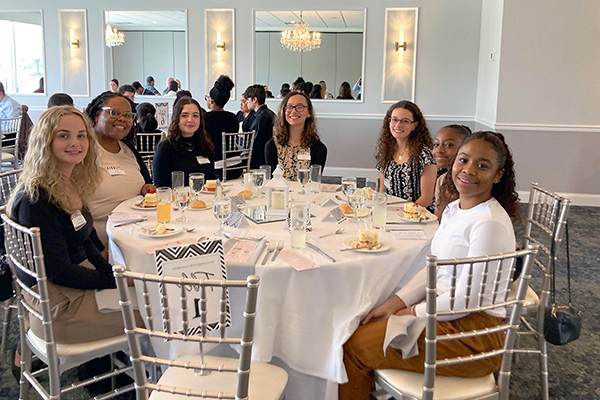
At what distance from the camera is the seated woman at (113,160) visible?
109 inches

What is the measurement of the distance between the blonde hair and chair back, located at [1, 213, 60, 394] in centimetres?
16

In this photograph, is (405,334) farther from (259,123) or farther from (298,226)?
(259,123)

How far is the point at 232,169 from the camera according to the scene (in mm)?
4980

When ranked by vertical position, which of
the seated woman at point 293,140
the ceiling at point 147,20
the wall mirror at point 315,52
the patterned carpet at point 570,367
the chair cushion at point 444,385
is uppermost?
the ceiling at point 147,20

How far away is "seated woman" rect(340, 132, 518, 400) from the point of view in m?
1.69

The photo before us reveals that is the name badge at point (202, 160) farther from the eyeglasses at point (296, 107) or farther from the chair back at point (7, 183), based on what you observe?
the chair back at point (7, 183)

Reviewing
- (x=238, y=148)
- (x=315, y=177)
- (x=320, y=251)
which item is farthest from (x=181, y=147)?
(x=320, y=251)

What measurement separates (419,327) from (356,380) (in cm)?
30

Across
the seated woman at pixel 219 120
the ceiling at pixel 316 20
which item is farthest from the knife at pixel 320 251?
the ceiling at pixel 316 20

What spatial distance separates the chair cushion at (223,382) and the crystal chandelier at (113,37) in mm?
7262

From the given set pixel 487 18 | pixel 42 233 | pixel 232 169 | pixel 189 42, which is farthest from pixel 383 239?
pixel 189 42

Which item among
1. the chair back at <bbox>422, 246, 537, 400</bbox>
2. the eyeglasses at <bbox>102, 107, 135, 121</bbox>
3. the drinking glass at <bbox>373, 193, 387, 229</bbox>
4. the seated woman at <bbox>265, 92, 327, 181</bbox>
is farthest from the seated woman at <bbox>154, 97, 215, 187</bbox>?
the chair back at <bbox>422, 246, 537, 400</bbox>

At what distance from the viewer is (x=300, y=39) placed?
780 cm

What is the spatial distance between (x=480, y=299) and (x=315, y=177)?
1.76 m
